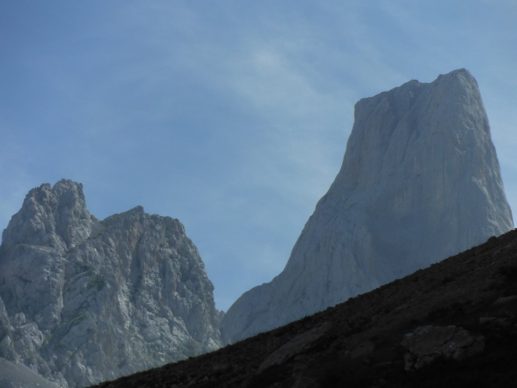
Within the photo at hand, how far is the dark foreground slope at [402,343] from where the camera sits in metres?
27.4

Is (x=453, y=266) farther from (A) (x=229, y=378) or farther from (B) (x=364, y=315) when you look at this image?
(A) (x=229, y=378)

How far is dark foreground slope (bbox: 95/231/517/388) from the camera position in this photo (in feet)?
89.8

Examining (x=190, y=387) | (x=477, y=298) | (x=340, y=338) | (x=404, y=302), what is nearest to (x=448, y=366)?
(x=477, y=298)

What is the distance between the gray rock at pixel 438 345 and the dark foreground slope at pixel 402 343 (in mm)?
41

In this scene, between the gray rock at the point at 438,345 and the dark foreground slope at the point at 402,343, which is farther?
the gray rock at the point at 438,345

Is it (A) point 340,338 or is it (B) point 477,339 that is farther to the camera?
(A) point 340,338

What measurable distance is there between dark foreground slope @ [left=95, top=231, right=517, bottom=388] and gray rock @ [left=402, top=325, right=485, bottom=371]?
4 cm

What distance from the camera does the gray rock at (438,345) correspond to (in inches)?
1099

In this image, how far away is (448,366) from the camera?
2733 centimetres

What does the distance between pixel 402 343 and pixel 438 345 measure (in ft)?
6.07

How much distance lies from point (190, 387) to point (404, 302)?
1093 centimetres

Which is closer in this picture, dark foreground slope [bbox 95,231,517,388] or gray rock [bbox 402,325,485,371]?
dark foreground slope [bbox 95,231,517,388]

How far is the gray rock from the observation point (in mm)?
27906

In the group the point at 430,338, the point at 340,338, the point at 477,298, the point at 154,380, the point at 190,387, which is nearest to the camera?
the point at 430,338
